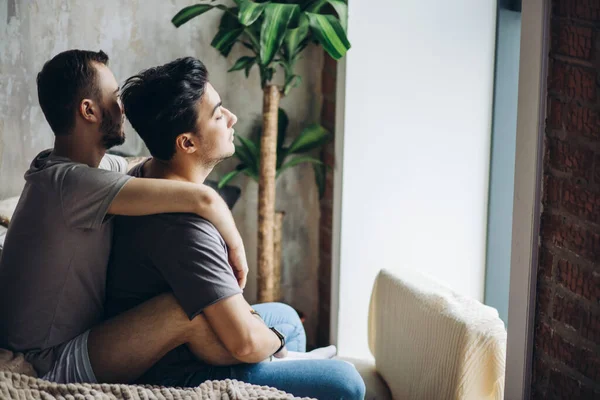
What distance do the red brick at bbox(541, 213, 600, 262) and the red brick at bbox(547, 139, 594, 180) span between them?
104 millimetres

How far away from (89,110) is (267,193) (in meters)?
1.21

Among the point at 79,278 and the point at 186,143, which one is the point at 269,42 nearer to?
the point at 186,143

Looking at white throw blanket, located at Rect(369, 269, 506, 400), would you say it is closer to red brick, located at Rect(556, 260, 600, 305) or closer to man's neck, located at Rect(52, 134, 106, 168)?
red brick, located at Rect(556, 260, 600, 305)

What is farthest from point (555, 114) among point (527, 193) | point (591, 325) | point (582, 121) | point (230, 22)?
point (230, 22)

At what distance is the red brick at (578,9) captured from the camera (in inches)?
55.2

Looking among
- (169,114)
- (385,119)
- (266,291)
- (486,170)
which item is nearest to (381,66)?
(385,119)

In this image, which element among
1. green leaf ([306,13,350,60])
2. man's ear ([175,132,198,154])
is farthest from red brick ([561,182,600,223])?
green leaf ([306,13,350,60])

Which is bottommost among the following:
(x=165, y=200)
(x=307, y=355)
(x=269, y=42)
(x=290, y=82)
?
(x=307, y=355)

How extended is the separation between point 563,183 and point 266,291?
1662 millimetres

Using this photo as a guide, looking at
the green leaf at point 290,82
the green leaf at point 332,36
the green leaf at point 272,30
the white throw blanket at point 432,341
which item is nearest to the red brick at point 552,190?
the white throw blanket at point 432,341

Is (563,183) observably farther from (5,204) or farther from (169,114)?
(5,204)

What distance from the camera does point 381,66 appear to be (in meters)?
2.80

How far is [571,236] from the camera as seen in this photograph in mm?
1496

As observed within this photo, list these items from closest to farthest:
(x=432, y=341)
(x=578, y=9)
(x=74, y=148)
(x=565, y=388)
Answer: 1. (x=578, y=9)
2. (x=565, y=388)
3. (x=74, y=148)
4. (x=432, y=341)
